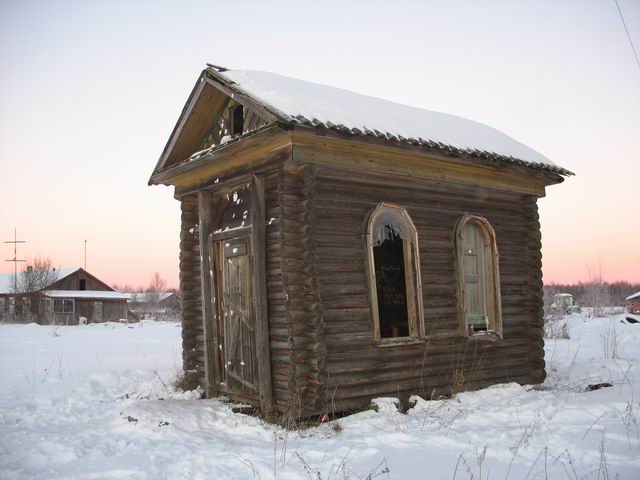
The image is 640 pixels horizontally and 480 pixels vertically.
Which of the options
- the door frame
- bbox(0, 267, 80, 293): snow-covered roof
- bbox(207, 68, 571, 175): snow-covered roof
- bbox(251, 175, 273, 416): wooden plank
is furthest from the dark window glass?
bbox(0, 267, 80, 293): snow-covered roof

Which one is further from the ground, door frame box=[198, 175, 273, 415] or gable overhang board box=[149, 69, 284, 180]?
gable overhang board box=[149, 69, 284, 180]

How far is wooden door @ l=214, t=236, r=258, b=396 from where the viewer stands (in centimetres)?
834

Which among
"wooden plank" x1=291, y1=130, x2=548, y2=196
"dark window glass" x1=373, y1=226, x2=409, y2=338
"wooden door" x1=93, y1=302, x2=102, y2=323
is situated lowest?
"wooden door" x1=93, y1=302, x2=102, y2=323

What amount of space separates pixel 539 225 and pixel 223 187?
591cm

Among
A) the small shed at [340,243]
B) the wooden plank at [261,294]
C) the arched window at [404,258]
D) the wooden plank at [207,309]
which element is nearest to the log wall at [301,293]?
the small shed at [340,243]

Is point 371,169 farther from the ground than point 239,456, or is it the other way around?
point 371,169

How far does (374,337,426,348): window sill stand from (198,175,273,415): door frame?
160 cm

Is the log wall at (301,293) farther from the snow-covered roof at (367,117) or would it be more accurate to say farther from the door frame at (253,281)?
the snow-covered roof at (367,117)

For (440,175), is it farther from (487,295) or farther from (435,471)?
(435,471)

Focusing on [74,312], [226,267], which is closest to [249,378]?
[226,267]

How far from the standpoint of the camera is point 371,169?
27.2 feet

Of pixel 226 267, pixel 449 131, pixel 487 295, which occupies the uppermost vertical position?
pixel 449 131

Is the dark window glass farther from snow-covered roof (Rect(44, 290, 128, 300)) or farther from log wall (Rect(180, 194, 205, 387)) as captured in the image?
snow-covered roof (Rect(44, 290, 128, 300))

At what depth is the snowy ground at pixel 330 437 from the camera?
5.31 m
